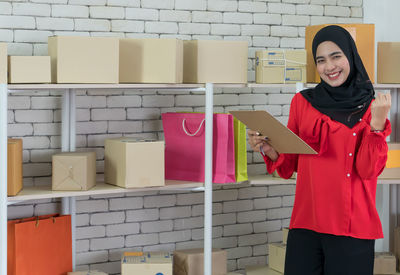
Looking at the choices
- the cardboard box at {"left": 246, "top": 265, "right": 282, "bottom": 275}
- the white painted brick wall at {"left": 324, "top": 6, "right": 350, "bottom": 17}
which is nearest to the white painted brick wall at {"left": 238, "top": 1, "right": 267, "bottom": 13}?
the white painted brick wall at {"left": 324, "top": 6, "right": 350, "bottom": 17}

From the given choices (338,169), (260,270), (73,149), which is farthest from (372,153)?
(73,149)

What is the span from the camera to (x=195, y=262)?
3.49m

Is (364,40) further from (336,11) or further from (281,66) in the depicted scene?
(336,11)

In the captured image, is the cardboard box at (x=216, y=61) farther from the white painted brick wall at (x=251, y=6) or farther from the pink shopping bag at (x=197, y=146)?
the white painted brick wall at (x=251, y=6)

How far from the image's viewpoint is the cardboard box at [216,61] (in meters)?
3.31

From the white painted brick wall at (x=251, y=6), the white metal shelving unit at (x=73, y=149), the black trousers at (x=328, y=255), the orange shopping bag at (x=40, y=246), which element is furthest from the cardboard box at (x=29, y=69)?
the white painted brick wall at (x=251, y=6)

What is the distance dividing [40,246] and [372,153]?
174 centimetres

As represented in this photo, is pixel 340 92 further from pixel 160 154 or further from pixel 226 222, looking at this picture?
pixel 226 222

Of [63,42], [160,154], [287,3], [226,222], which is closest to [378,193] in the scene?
[226,222]

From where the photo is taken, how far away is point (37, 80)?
293 cm

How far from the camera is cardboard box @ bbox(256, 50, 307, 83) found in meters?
3.44

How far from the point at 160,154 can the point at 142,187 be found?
194mm

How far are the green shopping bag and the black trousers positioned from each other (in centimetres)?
93

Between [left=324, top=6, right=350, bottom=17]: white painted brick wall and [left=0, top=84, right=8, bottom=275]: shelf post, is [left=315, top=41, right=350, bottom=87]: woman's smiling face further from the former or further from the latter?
[left=324, top=6, right=350, bottom=17]: white painted brick wall
